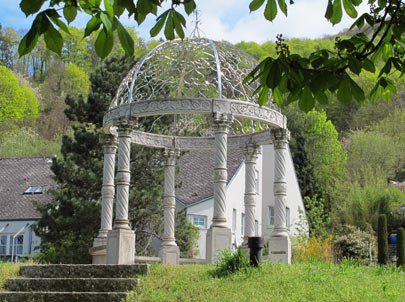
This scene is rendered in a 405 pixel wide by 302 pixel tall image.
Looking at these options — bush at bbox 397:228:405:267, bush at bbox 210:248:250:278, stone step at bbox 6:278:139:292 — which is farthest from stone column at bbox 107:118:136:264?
bush at bbox 397:228:405:267

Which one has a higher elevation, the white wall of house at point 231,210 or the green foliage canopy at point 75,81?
the green foliage canopy at point 75,81

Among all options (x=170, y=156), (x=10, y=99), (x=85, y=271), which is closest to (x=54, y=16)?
(x=85, y=271)

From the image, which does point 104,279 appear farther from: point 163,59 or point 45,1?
point 45,1

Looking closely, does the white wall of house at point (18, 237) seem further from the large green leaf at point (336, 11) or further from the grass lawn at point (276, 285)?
the large green leaf at point (336, 11)

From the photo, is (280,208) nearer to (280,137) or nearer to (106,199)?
(280,137)

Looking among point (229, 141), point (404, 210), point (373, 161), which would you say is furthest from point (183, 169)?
point (373, 161)

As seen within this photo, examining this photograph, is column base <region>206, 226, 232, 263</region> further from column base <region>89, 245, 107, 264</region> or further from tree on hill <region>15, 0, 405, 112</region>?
tree on hill <region>15, 0, 405, 112</region>

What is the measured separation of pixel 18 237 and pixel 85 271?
22.8m

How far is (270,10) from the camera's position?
4629 millimetres

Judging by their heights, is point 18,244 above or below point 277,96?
below

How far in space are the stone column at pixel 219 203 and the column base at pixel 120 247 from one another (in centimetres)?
206

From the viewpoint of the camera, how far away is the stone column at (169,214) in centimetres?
1925

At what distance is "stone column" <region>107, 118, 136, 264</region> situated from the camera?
15.9 meters

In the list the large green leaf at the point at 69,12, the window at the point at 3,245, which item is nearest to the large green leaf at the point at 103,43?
the large green leaf at the point at 69,12
